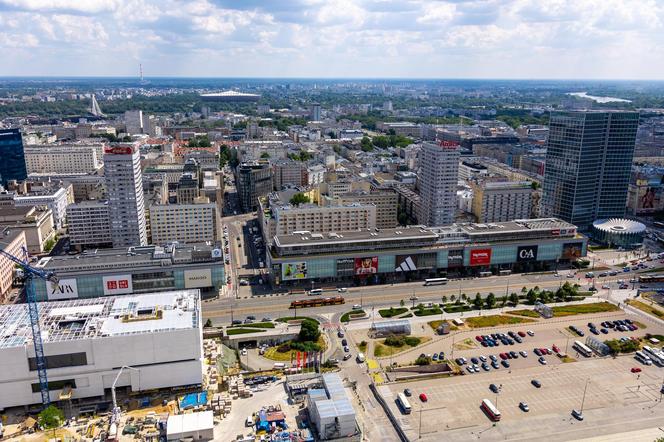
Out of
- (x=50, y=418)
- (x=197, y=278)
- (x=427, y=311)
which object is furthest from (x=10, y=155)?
(x=427, y=311)

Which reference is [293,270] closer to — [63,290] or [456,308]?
[456,308]

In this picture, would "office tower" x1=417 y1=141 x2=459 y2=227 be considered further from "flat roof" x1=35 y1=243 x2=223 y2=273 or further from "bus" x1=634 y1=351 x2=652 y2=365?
"bus" x1=634 y1=351 x2=652 y2=365

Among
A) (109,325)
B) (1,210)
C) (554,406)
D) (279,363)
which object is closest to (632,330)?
(554,406)

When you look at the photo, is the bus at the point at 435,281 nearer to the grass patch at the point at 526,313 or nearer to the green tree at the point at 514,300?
the green tree at the point at 514,300

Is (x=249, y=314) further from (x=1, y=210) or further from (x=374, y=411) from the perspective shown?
(x=1, y=210)

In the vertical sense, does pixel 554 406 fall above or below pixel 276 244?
below

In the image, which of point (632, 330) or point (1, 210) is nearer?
point (632, 330)
